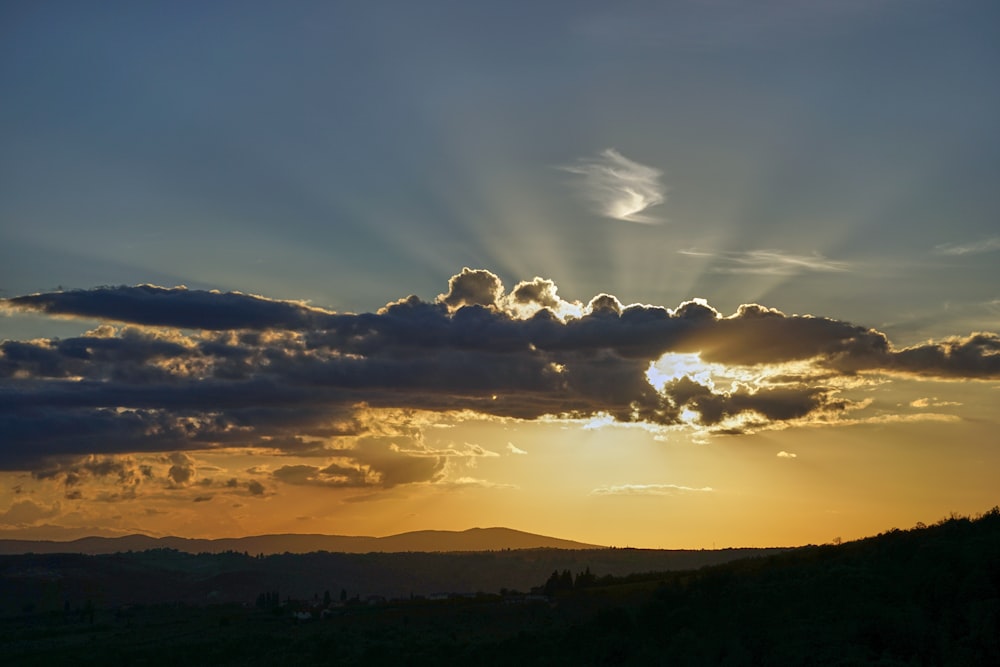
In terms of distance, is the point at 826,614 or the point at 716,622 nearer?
the point at 826,614

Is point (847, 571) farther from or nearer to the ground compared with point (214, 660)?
farther from the ground

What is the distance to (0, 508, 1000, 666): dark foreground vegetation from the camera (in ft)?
174

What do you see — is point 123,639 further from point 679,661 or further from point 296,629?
point 679,661

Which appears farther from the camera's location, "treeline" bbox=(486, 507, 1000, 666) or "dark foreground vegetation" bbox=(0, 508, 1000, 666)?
"dark foreground vegetation" bbox=(0, 508, 1000, 666)

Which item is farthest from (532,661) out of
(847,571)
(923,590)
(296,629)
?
(296,629)

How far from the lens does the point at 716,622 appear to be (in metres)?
64.7

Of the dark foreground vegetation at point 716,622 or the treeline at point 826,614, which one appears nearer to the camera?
the treeline at point 826,614

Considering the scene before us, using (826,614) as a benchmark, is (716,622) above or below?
below

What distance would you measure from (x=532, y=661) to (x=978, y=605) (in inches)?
1193

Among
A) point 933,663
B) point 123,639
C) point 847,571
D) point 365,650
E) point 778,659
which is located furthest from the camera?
point 123,639

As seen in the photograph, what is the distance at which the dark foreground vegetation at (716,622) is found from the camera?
5312 centimetres

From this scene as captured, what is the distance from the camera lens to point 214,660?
331 ft

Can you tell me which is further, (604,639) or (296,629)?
Answer: (296,629)

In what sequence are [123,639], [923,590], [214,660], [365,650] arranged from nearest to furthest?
[923,590] < [365,650] < [214,660] < [123,639]
